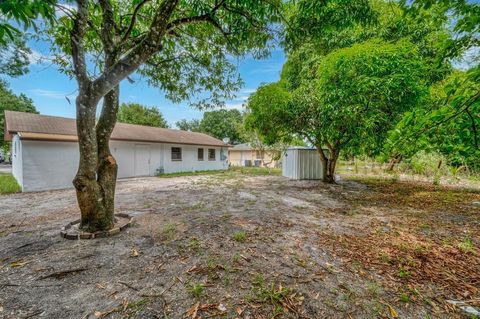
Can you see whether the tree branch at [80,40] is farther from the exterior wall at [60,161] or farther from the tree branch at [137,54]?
the exterior wall at [60,161]

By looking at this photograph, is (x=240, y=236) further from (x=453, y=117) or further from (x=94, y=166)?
(x=453, y=117)

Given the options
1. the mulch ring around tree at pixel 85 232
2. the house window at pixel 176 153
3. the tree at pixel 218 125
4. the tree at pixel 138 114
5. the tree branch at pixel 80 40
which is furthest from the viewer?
the tree at pixel 218 125

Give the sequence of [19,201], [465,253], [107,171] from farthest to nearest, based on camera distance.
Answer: [19,201] < [107,171] < [465,253]

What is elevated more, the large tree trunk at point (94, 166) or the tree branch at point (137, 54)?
the tree branch at point (137, 54)

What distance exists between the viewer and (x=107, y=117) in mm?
3926

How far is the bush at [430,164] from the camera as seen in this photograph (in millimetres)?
10758

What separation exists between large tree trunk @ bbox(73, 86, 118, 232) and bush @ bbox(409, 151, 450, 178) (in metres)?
13.0

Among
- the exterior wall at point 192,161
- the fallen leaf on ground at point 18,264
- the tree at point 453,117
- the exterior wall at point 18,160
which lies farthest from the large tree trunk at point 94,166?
the exterior wall at point 192,161

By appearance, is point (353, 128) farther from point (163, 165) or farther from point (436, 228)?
point (163, 165)

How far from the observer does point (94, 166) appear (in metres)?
3.56

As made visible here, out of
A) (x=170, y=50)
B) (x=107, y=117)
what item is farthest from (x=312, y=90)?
(x=107, y=117)

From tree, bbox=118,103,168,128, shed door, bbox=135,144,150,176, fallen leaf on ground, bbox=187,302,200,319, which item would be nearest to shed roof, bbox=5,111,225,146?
shed door, bbox=135,144,150,176

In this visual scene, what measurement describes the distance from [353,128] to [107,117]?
691 centimetres

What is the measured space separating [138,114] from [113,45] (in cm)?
2696
